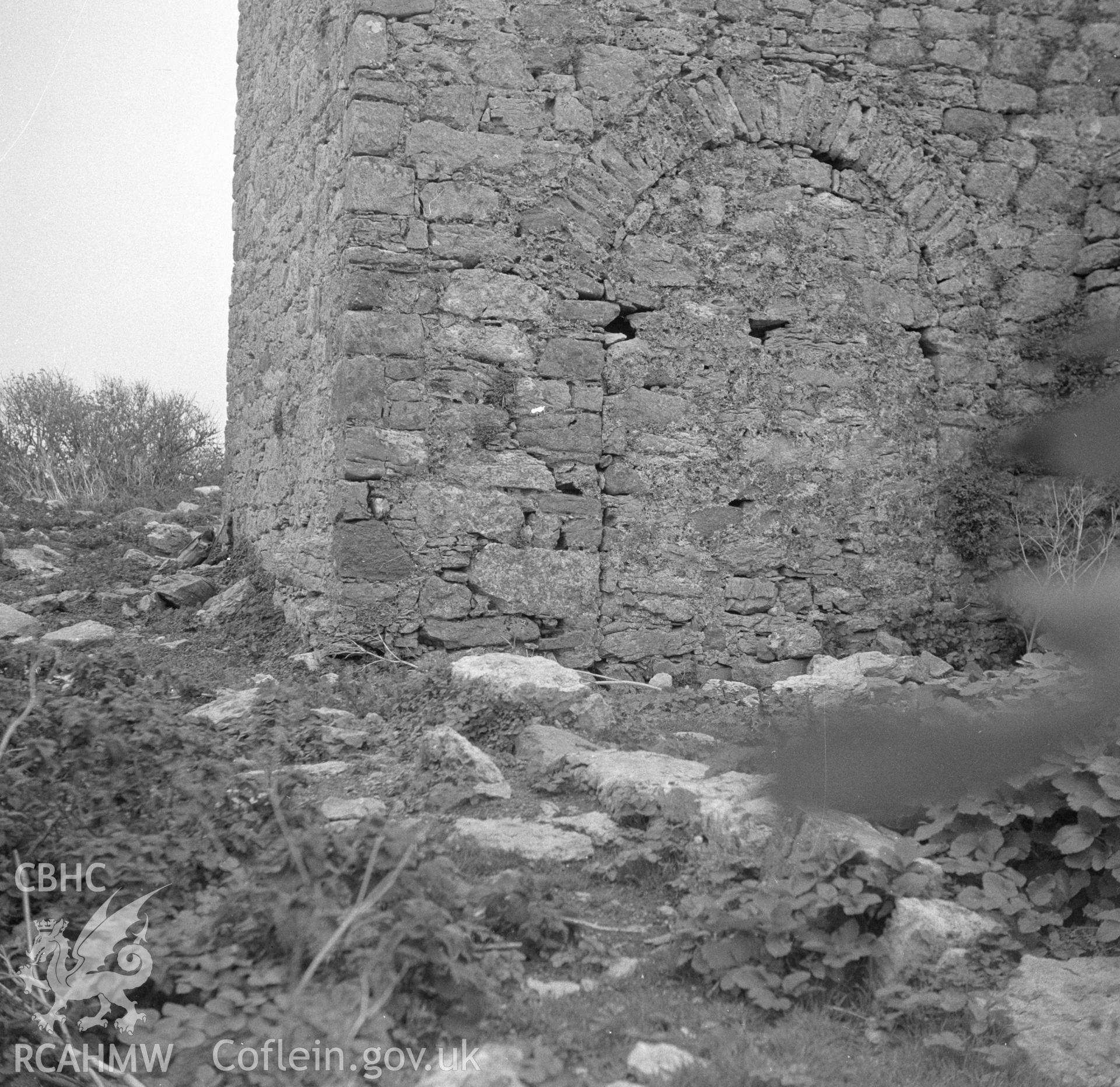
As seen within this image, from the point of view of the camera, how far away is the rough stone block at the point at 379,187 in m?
5.66

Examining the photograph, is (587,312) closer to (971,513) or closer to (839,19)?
(839,19)

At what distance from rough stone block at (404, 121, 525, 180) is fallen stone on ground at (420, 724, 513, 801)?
2927 mm

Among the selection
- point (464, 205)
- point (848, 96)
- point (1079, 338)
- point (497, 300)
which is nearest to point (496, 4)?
point (464, 205)

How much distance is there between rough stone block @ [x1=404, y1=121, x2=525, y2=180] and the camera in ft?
18.9

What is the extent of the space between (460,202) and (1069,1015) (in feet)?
14.7

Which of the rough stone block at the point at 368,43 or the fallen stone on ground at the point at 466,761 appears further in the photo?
the rough stone block at the point at 368,43

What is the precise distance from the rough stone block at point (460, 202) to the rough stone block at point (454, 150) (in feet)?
0.20

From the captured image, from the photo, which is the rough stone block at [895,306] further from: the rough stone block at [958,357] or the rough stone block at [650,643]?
the rough stone block at [650,643]

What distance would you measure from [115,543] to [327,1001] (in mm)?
7423

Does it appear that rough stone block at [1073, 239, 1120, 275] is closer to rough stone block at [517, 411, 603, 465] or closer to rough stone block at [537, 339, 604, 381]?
rough stone block at [537, 339, 604, 381]

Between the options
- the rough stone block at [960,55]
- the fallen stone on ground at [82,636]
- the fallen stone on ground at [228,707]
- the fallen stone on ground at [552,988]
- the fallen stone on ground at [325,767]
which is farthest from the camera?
the rough stone block at [960,55]

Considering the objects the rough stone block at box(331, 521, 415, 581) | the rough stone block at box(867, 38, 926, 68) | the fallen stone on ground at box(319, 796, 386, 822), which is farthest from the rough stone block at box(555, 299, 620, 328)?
the fallen stone on ground at box(319, 796, 386, 822)

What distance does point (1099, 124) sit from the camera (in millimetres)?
6688

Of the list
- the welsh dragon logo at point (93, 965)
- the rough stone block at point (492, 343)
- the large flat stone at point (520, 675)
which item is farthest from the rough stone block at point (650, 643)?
the welsh dragon logo at point (93, 965)
